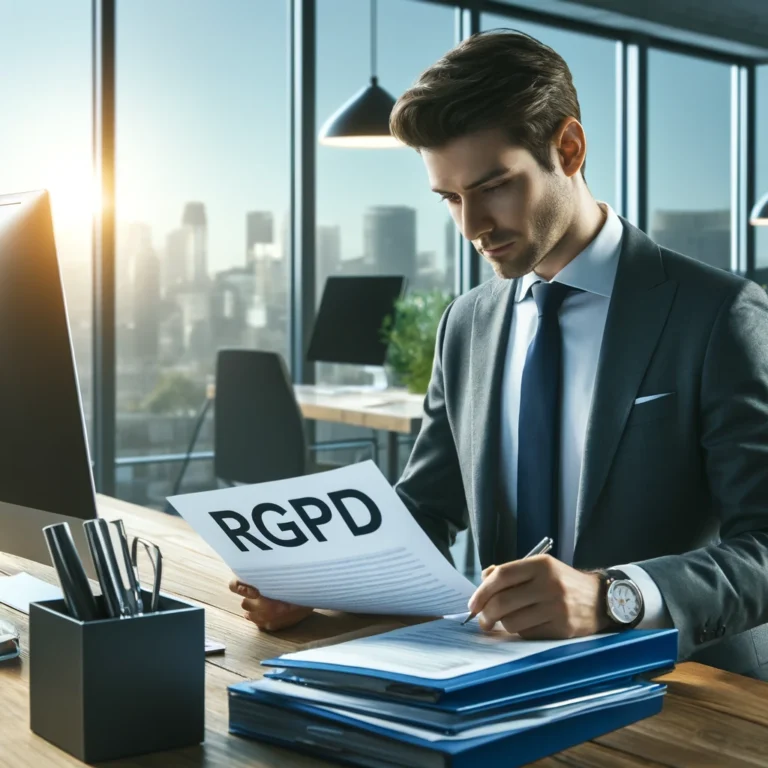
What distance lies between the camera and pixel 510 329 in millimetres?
1534

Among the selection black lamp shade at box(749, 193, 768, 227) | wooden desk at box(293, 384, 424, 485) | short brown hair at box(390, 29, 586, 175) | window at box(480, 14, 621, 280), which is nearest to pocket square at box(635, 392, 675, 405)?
short brown hair at box(390, 29, 586, 175)

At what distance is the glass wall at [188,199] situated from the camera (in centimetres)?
484

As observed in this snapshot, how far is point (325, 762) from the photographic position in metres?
0.77

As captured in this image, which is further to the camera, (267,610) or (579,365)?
(579,365)

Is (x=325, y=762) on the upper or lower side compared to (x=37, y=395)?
lower

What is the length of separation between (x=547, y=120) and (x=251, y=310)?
3990 mm

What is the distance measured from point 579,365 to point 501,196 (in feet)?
0.84

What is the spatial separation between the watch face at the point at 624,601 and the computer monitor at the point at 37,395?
498 mm

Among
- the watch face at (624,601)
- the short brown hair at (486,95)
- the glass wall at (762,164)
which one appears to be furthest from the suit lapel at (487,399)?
the glass wall at (762,164)

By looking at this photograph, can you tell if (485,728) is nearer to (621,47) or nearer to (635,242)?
(635,242)

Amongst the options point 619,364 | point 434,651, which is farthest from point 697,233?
point 434,651

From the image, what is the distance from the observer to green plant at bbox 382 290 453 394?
4277 millimetres

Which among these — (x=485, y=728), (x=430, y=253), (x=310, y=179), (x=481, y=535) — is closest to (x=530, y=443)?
(x=481, y=535)

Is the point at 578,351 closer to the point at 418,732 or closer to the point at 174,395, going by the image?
the point at 418,732
